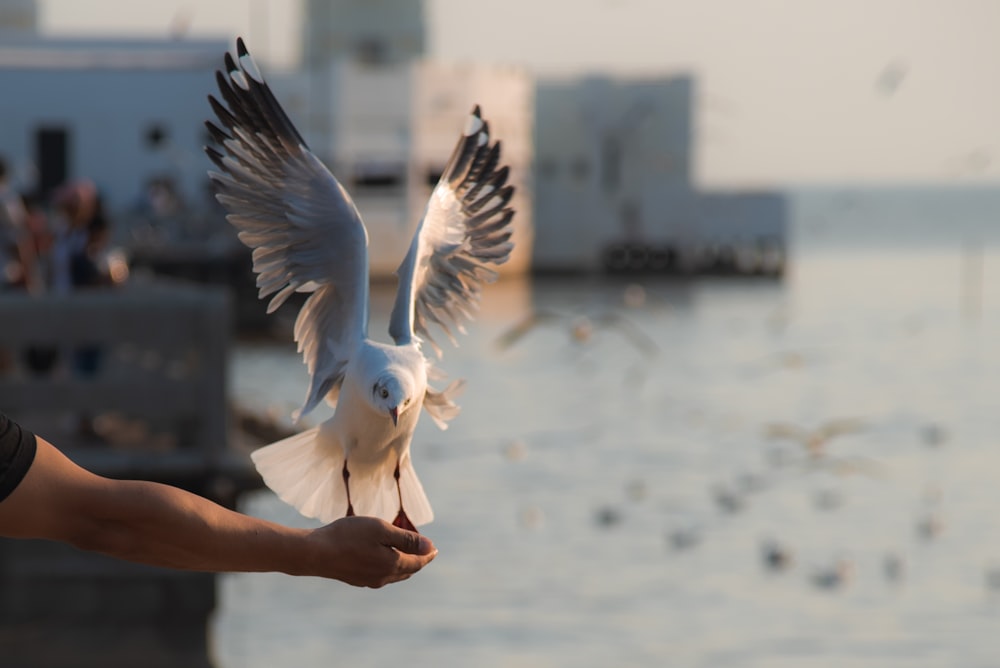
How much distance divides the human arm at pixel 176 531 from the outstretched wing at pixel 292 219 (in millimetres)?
1271

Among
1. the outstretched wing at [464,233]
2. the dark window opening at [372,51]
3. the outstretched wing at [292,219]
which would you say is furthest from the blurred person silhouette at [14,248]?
the dark window opening at [372,51]

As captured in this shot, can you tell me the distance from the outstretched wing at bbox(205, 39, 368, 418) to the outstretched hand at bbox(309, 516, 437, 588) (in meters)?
1.26

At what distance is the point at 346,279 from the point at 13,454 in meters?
1.94

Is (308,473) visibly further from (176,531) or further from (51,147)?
(51,147)

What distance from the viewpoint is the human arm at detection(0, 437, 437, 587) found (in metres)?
2.36

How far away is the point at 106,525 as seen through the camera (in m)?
2.45

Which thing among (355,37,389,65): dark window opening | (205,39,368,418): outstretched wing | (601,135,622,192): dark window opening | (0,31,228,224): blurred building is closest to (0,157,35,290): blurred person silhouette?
(205,39,368,418): outstretched wing

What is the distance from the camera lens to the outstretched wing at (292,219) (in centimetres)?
390

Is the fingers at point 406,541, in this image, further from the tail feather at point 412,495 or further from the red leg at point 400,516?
the tail feather at point 412,495

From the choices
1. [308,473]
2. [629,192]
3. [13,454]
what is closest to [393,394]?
[308,473]

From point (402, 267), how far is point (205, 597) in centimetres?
730

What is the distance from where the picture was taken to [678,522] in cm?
1970

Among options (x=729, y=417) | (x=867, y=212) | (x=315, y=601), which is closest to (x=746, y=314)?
(x=729, y=417)

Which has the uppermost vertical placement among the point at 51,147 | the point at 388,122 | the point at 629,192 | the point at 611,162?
the point at 388,122
